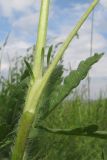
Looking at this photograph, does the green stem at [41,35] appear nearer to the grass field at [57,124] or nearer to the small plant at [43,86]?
the small plant at [43,86]

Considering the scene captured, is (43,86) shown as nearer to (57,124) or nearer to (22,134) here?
(22,134)

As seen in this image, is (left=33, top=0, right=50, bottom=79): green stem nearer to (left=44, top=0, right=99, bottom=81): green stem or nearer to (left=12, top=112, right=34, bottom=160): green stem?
(left=44, top=0, right=99, bottom=81): green stem

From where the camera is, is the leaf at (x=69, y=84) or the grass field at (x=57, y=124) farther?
the grass field at (x=57, y=124)

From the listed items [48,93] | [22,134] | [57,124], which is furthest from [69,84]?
[57,124]

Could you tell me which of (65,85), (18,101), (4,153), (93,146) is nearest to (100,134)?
(65,85)

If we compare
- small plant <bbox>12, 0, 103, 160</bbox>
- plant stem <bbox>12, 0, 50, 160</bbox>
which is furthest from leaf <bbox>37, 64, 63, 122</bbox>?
plant stem <bbox>12, 0, 50, 160</bbox>

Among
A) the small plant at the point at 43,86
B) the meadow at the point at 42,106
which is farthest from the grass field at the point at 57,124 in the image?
the small plant at the point at 43,86

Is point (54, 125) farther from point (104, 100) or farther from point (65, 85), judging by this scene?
point (65, 85)
